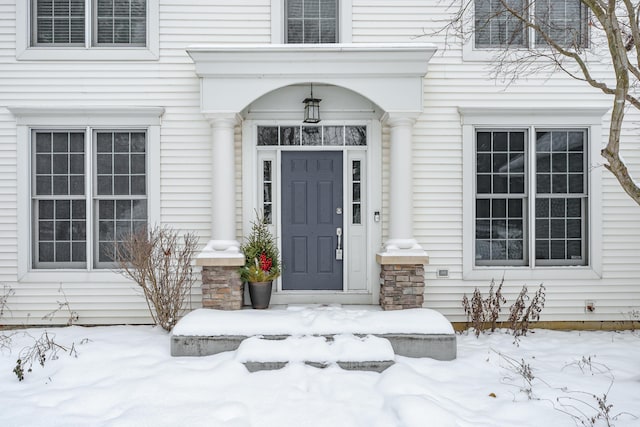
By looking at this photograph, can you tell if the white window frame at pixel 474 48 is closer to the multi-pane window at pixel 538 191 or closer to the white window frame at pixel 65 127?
the multi-pane window at pixel 538 191

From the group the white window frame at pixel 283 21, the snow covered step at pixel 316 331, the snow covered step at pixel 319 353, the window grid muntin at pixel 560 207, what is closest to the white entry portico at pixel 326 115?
the white window frame at pixel 283 21

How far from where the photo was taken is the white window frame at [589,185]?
6562mm

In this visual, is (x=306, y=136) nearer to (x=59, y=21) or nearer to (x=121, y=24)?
(x=121, y=24)

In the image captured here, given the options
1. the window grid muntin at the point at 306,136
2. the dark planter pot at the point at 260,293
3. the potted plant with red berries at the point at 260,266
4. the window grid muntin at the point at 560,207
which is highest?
the window grid muntin at the point at 306,136

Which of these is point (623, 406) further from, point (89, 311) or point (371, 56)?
point (89, 311)

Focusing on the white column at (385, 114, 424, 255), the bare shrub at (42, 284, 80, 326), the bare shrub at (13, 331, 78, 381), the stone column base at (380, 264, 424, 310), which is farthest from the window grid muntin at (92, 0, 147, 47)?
the stone column base at (380, 264, 424, 310)

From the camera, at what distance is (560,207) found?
6707 millimetres

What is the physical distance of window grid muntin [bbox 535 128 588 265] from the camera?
668 centimetres

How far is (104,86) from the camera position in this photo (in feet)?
21.4

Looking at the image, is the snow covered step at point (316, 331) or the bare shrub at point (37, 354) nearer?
the bare shrub at point (37, 354)

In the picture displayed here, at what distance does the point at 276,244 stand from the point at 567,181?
169 inches

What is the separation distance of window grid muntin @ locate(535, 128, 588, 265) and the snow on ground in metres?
1.55

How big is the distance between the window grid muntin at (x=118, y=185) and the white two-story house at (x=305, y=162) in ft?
0.07

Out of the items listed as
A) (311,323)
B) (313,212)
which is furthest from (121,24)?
(311,323)
